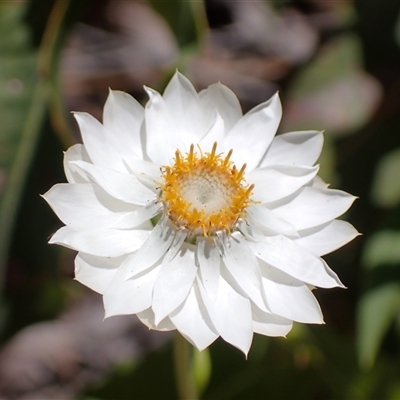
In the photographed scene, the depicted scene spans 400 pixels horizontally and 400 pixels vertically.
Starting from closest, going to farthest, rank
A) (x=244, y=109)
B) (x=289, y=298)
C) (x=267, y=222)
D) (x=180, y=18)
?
(x=289, y=298) < (x=267, y=222) < (x=180, y=18) < (x=244, y=109)

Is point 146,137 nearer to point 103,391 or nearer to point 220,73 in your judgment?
point 103,391

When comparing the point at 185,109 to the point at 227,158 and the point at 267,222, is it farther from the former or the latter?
the point at 267,222

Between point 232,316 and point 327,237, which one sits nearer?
point 232,316

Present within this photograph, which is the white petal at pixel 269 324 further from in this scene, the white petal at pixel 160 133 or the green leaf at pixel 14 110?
the green leaf at pixel 14 110

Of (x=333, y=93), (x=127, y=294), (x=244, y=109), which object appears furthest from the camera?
(x=244, y=109)

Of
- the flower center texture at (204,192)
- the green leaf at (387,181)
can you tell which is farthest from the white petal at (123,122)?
the green leaf at (387,181)

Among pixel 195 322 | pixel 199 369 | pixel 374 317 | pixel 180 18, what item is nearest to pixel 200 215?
pixel 195 322

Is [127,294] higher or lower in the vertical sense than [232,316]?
higher
